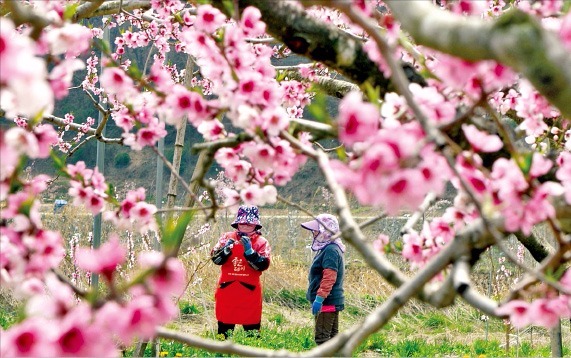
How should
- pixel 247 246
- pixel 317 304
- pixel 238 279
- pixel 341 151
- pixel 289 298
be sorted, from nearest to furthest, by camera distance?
1. pixel 341 151
2. pixel 317 304
3. pixel 247 246
4. pixel 238 279
5. pixel 289 298

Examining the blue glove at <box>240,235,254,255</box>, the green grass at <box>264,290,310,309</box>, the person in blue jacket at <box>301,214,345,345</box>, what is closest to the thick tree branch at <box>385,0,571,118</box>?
the person in blue jacket at <box>301,214,345,345</box>

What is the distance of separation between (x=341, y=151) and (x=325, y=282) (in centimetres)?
428

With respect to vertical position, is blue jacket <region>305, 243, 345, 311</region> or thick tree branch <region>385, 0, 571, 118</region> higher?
thick tree branch <region>385, 0, 571, 118</region>

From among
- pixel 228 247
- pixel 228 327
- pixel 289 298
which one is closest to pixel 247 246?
pixel 228 247

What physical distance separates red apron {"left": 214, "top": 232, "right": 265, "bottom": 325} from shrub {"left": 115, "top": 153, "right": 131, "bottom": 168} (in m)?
27.3

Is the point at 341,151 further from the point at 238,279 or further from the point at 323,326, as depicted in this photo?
the point at 238,279

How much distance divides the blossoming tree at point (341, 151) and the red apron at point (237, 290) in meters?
4.19

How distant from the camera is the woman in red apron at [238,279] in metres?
6.16

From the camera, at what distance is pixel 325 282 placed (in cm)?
554

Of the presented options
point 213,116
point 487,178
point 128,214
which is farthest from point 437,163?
point 128,214

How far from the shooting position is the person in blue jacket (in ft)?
18.1

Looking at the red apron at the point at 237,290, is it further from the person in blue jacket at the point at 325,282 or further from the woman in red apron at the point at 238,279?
the person in blue jacket at the point at 325,282

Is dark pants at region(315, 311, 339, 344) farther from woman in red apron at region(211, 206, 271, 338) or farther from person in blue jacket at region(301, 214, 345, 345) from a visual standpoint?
woman in red apron at region(211, 206, 271, 338)

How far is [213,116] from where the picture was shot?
1.69m
